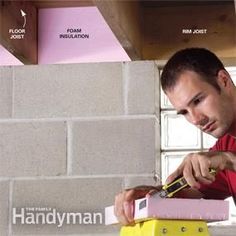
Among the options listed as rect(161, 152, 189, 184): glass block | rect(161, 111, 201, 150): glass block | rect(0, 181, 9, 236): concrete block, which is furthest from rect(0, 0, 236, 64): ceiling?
rect(0, 181, 9, 236): concrete block

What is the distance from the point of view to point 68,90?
2260 mm

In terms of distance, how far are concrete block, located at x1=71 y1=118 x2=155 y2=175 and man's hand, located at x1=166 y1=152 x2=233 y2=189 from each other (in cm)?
97

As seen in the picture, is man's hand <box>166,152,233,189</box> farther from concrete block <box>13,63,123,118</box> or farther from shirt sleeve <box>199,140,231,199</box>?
concrete block <box>13,63,123,118</box>

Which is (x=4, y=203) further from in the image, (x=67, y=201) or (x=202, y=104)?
(x=202, y=104)

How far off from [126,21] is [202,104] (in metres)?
0.40

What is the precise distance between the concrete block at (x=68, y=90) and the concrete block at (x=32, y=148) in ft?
0.15

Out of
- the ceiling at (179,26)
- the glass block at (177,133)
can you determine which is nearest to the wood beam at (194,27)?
the ceiling at (179,26)

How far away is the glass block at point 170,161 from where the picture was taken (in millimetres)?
2230

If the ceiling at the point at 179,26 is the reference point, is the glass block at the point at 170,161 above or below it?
below

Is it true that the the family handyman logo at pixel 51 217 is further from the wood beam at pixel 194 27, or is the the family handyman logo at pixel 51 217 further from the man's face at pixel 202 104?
the man's face at pixel 202 104

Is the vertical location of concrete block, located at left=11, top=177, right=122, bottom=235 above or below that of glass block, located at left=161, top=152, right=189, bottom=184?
below

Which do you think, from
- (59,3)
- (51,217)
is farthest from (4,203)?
(59,3)

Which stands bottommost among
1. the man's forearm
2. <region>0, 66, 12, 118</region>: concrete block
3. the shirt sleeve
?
the shirt sleeve

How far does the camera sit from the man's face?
1.55 meters
